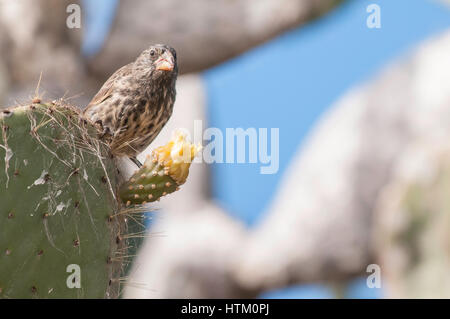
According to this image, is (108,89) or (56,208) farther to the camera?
(108,89)

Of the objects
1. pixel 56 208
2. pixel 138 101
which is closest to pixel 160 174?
pixel 56 208

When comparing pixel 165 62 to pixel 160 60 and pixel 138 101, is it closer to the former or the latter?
pixel 160 60

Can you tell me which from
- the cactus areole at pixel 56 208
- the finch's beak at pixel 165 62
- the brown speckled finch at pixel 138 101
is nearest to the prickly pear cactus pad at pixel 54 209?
the cactus areole at pixel 56 208

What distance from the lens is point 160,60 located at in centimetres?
355

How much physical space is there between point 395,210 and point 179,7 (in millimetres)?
2868

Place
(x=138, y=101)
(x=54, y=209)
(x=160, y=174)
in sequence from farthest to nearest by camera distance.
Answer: (x=138, y=101) → (x=160, y=174) → (x=54, y=209)

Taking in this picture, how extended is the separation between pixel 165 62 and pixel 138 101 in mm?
172

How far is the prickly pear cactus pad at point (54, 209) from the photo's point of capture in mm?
2479

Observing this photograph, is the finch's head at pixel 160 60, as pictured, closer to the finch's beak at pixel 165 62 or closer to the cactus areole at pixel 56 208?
the finch's beak at pixel 165 62

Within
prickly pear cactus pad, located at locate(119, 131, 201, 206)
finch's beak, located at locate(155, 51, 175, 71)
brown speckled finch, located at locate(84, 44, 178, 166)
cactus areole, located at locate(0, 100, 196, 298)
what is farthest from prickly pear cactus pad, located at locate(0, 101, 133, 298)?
finch's beak, located at locate(155, 51, 175, 71)

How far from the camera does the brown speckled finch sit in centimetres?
344

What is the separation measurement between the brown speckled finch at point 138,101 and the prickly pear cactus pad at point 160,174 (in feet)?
1.77

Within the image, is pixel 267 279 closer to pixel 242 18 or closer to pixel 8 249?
pixel 242 18

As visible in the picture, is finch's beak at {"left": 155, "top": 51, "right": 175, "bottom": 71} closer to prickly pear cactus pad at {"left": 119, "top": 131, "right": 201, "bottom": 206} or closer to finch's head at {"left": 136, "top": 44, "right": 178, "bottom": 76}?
finch's head at {"left": 136, "top": 44, "right": 178, "bottom": 76}
